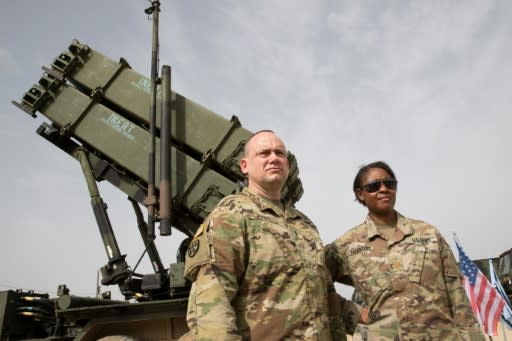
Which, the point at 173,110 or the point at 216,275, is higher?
the point at 173,110

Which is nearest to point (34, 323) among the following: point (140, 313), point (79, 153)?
point (140, 313)

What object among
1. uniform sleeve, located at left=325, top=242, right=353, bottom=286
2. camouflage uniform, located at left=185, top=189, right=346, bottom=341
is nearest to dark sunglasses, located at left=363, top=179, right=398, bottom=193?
uniform sleeve, located at left=325, top=242, right=353, bottom=286

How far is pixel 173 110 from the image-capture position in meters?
4.99

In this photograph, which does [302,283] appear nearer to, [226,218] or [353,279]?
[226,218]

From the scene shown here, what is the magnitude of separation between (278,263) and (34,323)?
4.45 metres

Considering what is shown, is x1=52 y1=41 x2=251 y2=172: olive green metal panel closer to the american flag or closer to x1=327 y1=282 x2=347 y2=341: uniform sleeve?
x1=327 y1=282 x2=347 y2=341: uniform sleeve

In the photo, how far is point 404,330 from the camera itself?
1.92 metres

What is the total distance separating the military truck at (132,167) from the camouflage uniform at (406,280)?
2.23 metres

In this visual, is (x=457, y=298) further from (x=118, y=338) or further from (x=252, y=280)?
(x=118, y=338)

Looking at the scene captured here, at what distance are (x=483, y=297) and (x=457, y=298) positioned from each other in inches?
167

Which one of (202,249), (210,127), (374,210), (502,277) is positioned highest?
(210,127)

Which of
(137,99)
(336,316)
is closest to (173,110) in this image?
(137,99)

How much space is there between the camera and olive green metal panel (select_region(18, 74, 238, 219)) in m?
4.68

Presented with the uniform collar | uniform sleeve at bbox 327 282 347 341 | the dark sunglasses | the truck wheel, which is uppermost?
the dark sunglasses
